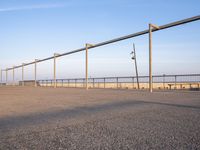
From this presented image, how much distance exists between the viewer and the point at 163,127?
297 centimetres

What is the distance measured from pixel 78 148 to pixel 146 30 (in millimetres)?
13058

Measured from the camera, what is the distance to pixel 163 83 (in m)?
20.8

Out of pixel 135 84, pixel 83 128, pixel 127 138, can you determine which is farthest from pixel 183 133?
pixel 135 84

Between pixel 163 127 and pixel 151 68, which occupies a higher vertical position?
pixel 151 68

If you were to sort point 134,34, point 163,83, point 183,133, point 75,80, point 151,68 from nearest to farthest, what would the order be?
point 183,133 < point 151,68 < point 134,34 < point 163,83 < point 75,80

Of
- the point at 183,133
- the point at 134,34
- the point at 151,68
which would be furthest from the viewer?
the point at 134,34

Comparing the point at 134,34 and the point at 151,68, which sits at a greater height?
the point at 134,34

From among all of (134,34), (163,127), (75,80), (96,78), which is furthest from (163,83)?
(163,127)

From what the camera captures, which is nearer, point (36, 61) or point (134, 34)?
point (134, 34)

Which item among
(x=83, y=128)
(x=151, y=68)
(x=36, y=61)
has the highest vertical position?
(x=36, y=61)

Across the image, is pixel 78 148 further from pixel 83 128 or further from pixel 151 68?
pixel 151 68

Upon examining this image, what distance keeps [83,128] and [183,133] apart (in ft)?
4.36

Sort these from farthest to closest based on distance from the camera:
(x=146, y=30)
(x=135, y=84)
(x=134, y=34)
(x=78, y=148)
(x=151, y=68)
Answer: (x=135, y=84) < (x=134, y=34) < (x=146, y=30) < (x=151, y=68) < (x=78, y=148)

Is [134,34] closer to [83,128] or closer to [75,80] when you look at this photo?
[83,128]
